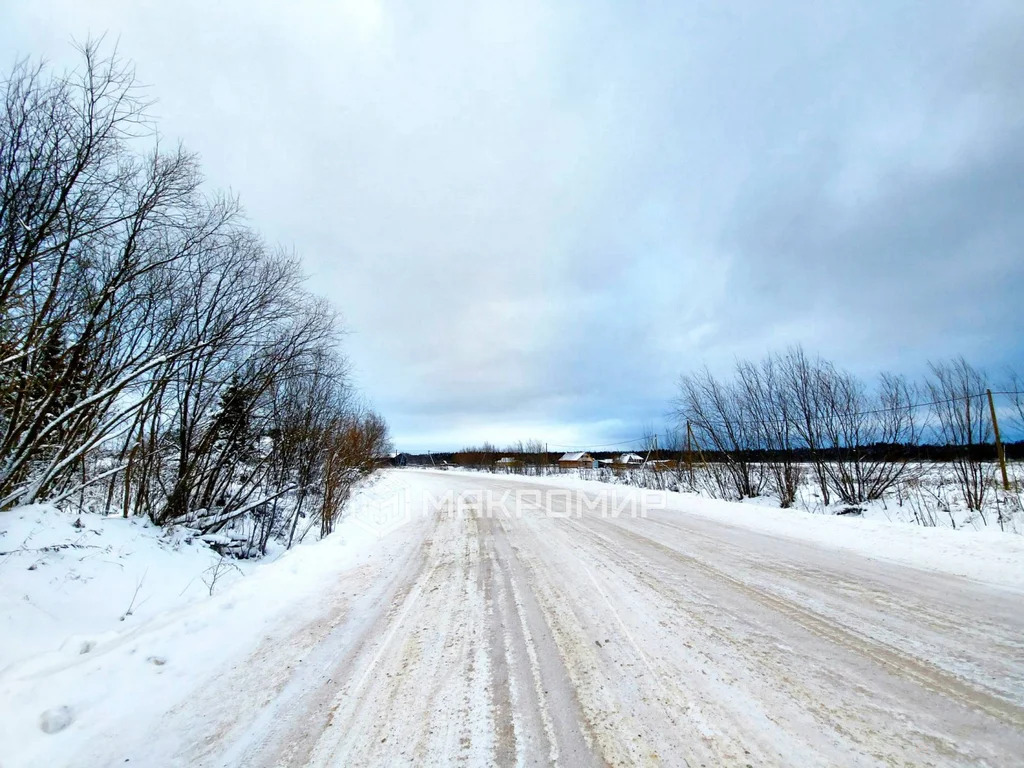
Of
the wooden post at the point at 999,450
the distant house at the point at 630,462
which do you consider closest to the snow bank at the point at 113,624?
the wooden post at the point at 999,450

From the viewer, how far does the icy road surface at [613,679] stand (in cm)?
215

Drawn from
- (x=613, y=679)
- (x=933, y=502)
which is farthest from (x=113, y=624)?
(x=933, y=502)

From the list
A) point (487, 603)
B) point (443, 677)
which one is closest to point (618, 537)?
point (487, 603)

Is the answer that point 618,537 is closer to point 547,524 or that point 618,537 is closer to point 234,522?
point 547,524

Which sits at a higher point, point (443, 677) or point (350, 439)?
point (350, 439)

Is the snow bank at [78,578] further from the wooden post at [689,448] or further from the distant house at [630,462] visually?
the distant house at [630,462]

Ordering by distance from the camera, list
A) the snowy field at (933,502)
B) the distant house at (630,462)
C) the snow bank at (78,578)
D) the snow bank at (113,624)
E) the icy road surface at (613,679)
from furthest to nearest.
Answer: the distant house at (630,462) → the snowy field at (933,502) → the snow bank at (78,578) → the snow bank at (113,624) → the icy road surface at (613,679)

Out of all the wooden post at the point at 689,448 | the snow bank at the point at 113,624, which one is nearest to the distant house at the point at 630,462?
the wooden post at the point at 689,448

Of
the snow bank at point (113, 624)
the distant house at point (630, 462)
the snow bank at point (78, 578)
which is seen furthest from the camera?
the distant house at point (630, 462)

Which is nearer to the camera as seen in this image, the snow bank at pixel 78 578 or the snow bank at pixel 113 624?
the snow bank at pixel 113 624

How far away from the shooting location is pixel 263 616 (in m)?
4.24

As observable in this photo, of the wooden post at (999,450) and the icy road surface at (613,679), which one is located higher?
the wooden post at (999,450)

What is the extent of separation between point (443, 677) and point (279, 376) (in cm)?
917

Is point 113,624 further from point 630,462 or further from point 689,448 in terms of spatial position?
point 630,462
